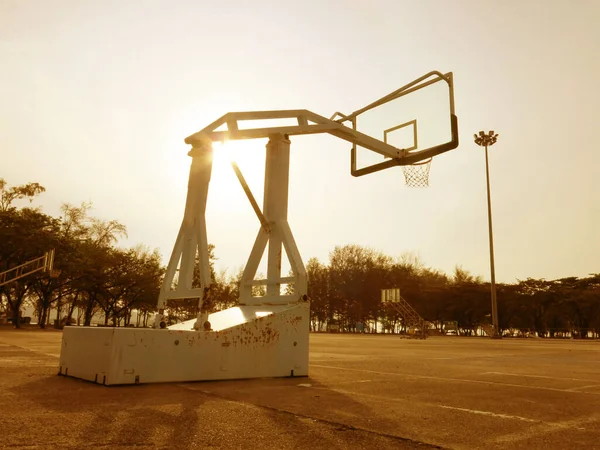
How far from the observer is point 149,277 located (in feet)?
154

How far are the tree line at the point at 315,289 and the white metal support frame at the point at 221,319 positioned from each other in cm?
2956

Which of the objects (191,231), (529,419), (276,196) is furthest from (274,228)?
(529,419)

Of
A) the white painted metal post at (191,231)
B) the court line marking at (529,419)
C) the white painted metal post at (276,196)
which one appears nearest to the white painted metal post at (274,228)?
the white painted metal post at (276,196)

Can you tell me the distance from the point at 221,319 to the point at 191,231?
5.15ft

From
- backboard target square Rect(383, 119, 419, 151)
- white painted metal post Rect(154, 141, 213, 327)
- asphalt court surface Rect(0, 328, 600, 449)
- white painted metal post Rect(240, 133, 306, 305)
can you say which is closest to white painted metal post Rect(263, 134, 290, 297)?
white painted metal post Rect(240, 133, 306, 305)

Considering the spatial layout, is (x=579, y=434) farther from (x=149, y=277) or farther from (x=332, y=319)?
(x=332, y=319)

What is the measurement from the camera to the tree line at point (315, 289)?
1585 inches

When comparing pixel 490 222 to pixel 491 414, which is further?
pixel 490 222

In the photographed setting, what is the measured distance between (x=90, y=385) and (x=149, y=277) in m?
43.3

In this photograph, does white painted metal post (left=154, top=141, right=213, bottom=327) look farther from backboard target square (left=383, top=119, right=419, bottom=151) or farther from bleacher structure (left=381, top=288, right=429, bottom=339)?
bleacher structure (left=381, top=288, right=429, bottom=339)

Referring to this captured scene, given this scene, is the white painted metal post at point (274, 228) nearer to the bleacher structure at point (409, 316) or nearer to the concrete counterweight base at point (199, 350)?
the concrete counterweight base at point (199, 350)

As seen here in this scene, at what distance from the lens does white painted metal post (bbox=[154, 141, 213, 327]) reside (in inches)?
308

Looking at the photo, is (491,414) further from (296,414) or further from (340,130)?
(340,130)

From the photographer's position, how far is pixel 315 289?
72438mm
